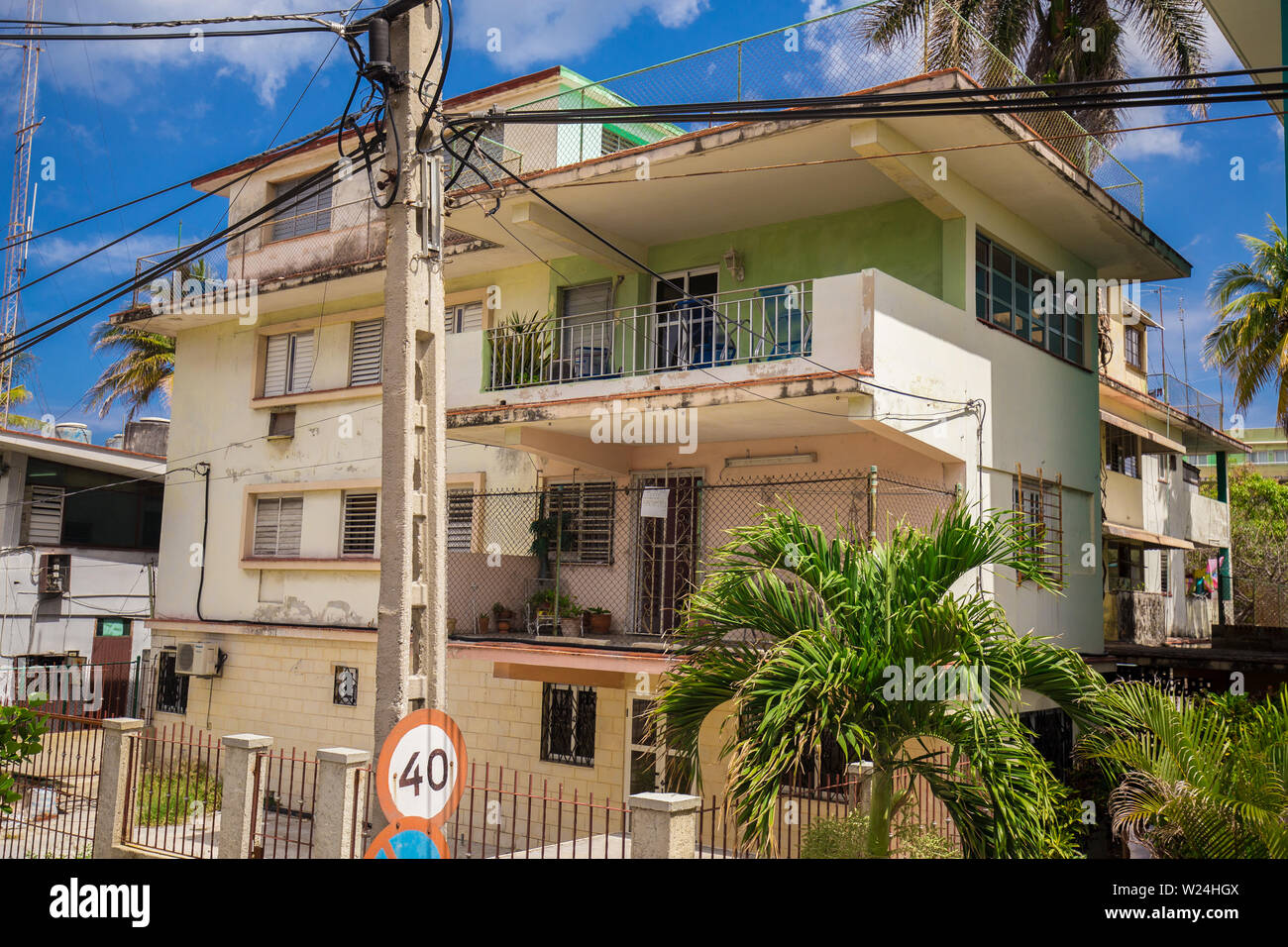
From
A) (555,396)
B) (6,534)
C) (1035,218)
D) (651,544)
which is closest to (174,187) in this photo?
(555,396)

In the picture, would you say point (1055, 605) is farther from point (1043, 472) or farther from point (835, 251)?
point (835, 251)

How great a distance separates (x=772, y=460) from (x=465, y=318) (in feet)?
20.9

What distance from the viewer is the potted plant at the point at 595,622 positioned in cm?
1479

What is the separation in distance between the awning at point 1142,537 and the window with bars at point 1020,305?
3.24m

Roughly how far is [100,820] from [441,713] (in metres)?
6.22

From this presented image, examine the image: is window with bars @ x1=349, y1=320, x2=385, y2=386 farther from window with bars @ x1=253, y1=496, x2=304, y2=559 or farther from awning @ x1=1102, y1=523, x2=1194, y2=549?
awning @ x1=1102, y1=523, x2=1194, y2=549

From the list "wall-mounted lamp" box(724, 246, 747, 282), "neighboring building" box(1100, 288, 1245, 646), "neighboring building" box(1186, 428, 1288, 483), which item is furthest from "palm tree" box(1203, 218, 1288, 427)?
"neighboring building" box(1186, 428, 1288, 483)

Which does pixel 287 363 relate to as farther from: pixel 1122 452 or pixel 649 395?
pixel 1122 452

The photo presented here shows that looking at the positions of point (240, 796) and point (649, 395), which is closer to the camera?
point (240, 796)

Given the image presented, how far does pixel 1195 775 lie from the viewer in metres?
8.44

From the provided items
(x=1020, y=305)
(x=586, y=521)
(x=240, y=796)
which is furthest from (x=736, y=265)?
(x=240, y=796)

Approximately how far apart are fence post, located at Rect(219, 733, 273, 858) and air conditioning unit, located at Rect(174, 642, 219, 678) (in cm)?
969

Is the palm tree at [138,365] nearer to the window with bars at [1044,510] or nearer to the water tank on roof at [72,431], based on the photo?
the water tank on roof at [72,431]

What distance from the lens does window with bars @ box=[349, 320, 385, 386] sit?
18500 millimetres
